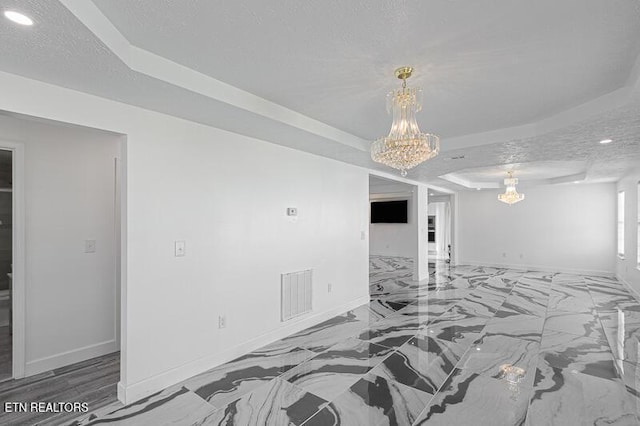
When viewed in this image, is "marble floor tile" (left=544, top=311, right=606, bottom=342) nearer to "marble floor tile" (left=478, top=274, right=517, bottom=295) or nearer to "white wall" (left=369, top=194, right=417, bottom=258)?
"marble floor tile" (left=478, top=274, right=517, bottom=295)

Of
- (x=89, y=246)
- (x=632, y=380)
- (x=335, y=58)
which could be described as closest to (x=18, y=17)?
(x=335, y=58)

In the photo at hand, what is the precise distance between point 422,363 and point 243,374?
1.74 meters

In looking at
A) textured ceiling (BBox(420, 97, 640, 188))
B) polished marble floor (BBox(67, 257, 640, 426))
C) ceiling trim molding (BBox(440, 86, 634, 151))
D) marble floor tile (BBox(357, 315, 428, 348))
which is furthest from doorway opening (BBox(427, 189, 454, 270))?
ceiling trim molding (BBox(440, 86, 634, 151))

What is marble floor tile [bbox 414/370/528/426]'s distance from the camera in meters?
2.14

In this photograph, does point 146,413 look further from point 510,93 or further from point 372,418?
point 510,93

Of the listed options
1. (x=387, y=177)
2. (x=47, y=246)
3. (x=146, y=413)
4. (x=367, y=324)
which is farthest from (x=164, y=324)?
(x=387, y=177)

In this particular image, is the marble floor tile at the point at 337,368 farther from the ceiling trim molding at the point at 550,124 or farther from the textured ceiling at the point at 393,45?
the ceiling trim molding at the point at 550,124

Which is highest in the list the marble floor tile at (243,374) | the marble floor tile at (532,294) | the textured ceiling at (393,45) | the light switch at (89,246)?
the textured ceiling at (393,45)

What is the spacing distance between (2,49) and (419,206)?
6.97m

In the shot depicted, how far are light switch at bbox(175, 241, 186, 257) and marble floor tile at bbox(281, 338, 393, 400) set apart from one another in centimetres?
144

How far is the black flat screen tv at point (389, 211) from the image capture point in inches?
436

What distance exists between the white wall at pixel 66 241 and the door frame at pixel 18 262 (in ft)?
0.16

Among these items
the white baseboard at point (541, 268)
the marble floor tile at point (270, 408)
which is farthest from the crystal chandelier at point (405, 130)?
the white baseboard at point (541, 268)

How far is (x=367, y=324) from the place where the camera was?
416 cm
